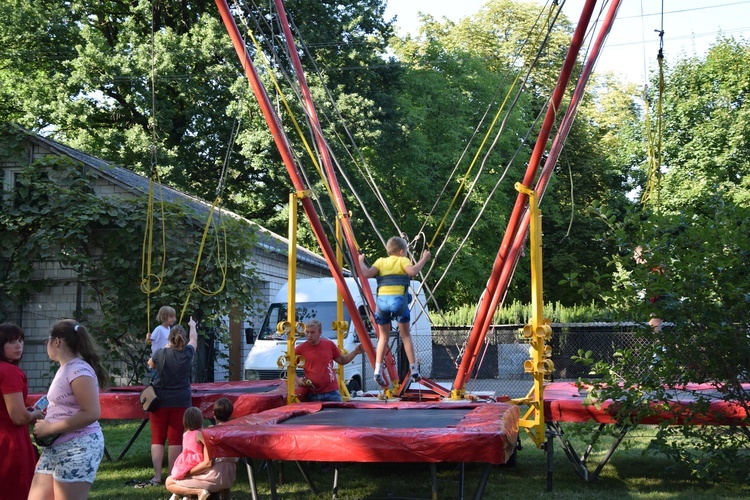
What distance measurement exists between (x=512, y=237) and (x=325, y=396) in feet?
8.28

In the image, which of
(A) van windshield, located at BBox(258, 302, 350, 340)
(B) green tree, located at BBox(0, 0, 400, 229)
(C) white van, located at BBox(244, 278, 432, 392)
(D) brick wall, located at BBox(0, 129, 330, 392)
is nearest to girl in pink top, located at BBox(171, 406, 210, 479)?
(C) white van, located at BBox(244, 278, 432, 392)

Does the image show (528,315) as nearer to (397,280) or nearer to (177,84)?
(177,84)

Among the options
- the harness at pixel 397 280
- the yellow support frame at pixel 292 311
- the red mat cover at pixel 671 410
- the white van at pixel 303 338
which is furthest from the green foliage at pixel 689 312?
the white van at pixel 303 338

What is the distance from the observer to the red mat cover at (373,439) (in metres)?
5.54

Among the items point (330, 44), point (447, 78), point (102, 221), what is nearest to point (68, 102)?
point (330, 44)

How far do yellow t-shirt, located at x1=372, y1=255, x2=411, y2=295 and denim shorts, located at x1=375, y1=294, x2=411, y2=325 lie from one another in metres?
0.05

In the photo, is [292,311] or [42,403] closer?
[42,403]

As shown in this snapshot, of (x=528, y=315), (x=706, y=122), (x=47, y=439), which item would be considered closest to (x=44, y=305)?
(x=47, y=439)

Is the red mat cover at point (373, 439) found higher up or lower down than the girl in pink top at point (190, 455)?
higher up

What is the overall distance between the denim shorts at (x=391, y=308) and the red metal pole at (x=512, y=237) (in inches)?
27.1

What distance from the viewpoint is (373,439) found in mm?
5629

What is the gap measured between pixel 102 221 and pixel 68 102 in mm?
9872

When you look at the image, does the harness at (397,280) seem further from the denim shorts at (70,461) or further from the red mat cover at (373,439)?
the denim shorts at (70,461)

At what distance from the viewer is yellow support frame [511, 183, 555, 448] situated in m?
7.16
